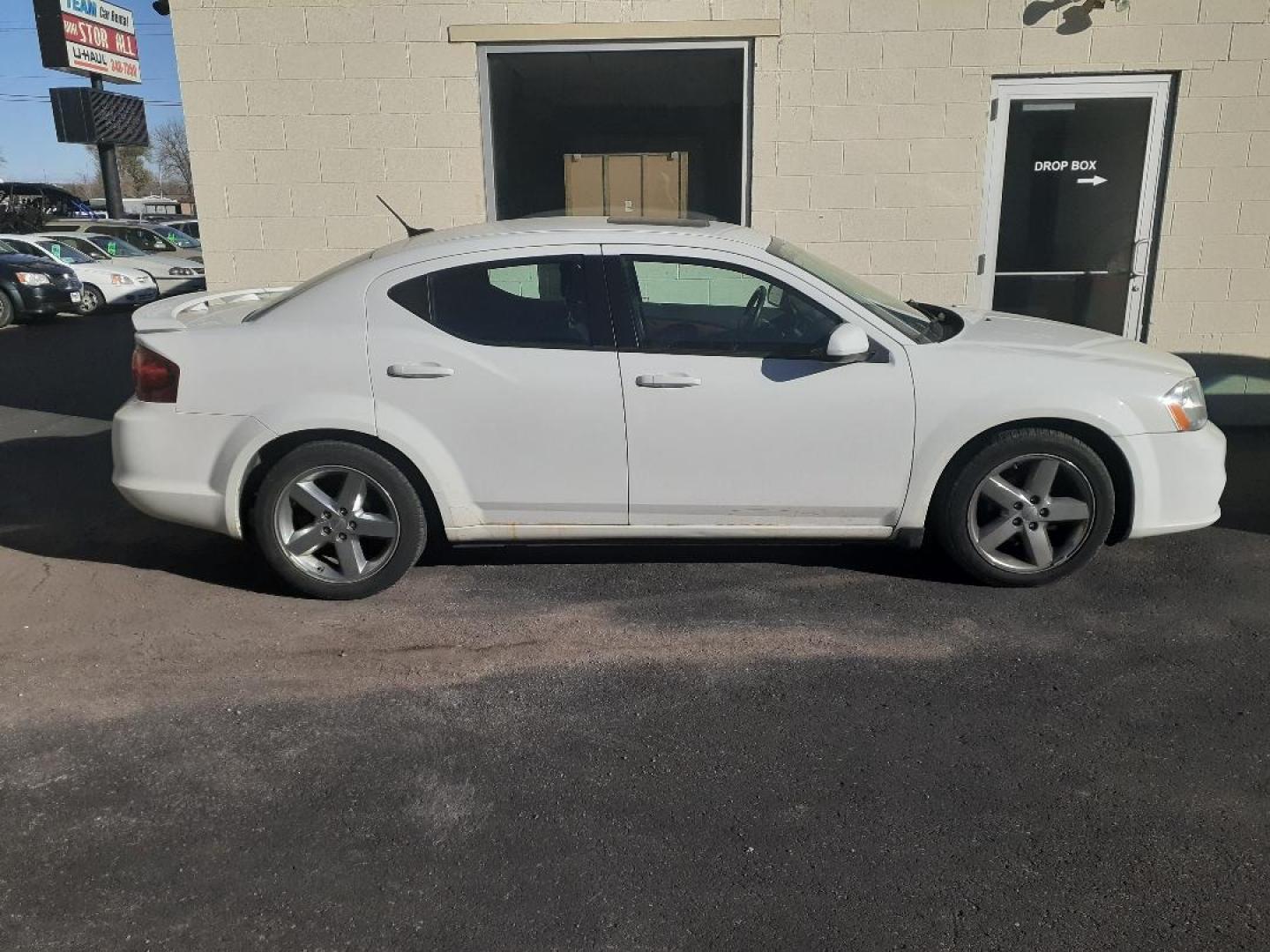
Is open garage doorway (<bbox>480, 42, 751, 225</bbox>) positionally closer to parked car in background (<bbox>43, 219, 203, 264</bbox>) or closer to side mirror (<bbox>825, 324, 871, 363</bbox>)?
side mirror (<bbox>825, 324, 871, 363</bbox>)

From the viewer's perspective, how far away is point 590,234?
14.7 feet

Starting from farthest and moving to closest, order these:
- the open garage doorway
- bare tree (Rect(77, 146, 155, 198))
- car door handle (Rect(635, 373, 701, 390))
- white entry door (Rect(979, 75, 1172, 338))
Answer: bare tree (Rect(77, 146, 155, 198))
the open garage doorway
white entry door (Rect(979, 75, 1172, 338))
car door handle (Rect(635, 373, 701, 390))

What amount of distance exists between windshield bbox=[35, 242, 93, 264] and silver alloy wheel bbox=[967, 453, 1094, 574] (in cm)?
1690

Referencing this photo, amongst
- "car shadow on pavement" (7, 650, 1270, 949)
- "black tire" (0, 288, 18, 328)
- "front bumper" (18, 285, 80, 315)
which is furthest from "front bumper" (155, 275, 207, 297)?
"car shadow on pavement" (7, 650, 1270, 949)

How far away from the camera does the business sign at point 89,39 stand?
29969 millimetres

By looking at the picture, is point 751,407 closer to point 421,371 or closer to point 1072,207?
point 421,371

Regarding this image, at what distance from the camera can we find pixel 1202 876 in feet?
8.75

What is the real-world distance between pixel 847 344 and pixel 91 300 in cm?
1594

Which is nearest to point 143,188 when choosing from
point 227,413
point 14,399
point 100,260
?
Answer: point 100,260

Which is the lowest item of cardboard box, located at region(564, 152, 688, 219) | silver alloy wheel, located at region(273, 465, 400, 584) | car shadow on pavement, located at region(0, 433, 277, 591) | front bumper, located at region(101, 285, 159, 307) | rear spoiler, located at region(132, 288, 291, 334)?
car shadow on pavement, located at region(0, 433, 277, 591)

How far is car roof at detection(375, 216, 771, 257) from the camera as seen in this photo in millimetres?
4457

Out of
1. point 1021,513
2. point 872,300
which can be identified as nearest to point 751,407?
point 872,300

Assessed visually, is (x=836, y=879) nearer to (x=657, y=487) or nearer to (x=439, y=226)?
(x=657, y=487)

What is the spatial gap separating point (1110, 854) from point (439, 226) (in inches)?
247
